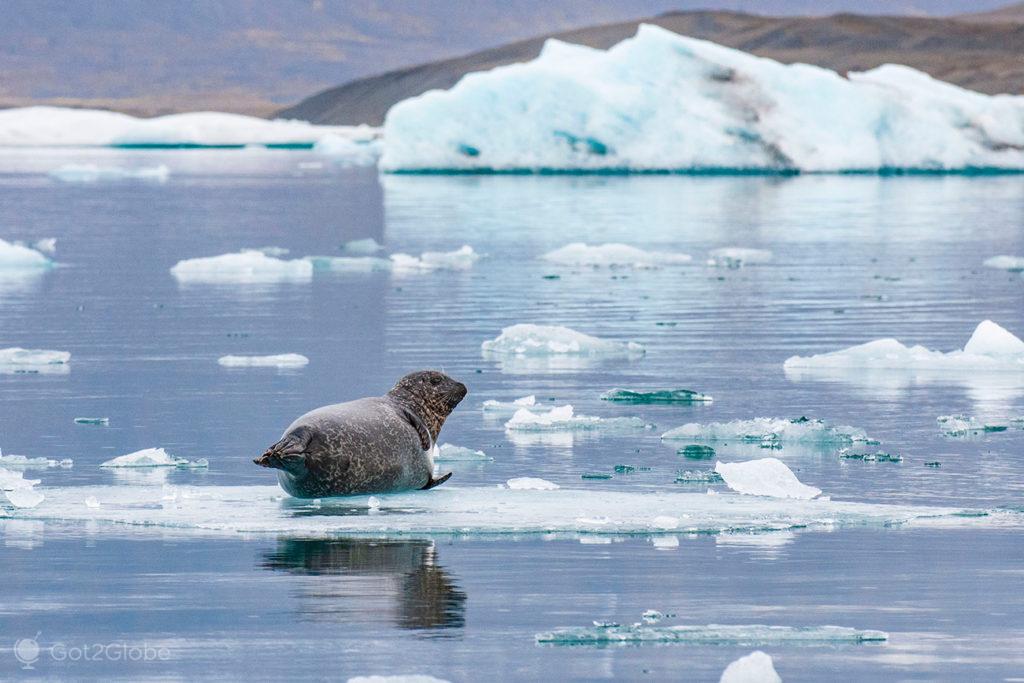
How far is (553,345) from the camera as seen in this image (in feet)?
43.1

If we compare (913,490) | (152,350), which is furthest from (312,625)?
(152,350)

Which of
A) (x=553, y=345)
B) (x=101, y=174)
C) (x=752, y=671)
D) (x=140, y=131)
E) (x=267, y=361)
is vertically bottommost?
(x=752, y=671)

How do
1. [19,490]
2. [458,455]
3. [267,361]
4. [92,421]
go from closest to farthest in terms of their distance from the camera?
[19,490] < [458,455] < [92,421] < [267,361]

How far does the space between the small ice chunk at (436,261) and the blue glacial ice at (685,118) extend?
67.1 feet

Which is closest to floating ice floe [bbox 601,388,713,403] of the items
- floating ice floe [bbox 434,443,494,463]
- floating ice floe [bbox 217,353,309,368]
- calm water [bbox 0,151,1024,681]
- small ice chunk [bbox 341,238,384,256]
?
calm water [bbox 0,151,1024,681]

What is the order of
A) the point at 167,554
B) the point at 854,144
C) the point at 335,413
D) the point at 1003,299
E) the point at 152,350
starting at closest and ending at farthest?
1. the point at 167,554
2. the point at 335,413
3. the point at 152,350
4. the point at 1003,299
5. the point at 854,144

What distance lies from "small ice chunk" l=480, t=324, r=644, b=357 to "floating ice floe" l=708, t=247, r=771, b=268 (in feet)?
29.5

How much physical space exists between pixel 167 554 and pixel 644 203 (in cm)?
3141

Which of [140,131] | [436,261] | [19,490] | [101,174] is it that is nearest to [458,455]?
[19,490]

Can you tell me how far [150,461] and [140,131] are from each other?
79.2 metres

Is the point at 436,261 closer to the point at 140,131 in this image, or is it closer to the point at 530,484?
the point at 530,484

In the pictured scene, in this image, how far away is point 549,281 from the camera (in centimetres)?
1986

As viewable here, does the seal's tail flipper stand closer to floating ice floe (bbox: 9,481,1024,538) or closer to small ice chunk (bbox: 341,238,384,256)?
floating ice floe (bbox: 9,481,1024,538)

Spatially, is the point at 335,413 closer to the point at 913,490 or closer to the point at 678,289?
the point at 913,490
